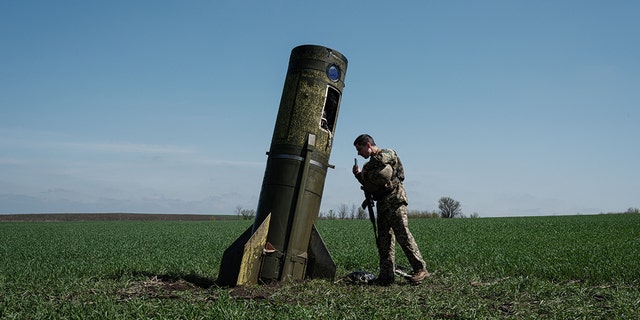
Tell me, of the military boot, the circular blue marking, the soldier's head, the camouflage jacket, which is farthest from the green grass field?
the circular blue marking

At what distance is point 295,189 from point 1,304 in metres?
4.34

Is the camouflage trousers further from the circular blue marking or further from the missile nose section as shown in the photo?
the circular blue marking

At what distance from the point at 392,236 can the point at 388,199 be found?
0.64 metres

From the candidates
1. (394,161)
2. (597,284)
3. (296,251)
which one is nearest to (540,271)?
(597,284)

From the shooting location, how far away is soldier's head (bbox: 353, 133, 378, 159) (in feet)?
26.9

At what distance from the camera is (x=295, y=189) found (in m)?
8.20

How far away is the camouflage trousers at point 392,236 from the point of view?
27.2 ft

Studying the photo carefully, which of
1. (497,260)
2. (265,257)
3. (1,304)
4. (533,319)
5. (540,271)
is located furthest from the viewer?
(497,260)

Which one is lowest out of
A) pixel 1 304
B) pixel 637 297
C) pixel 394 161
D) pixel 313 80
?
pixel 1 304

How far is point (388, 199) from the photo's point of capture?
835cm

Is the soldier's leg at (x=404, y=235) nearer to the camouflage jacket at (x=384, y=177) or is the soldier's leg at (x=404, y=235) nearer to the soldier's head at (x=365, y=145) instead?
the camouflage jacket at (x=384, y=177)

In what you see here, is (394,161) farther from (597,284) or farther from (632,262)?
(632,262)

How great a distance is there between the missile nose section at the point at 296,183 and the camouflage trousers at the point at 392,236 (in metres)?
0.90

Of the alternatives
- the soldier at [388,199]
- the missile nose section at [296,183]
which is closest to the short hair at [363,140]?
the soldier at [388,199]
